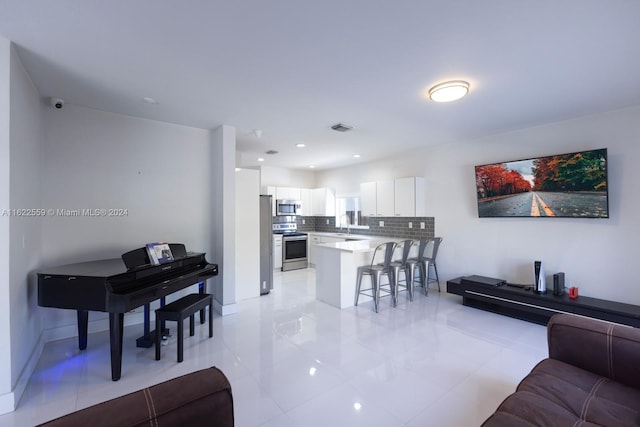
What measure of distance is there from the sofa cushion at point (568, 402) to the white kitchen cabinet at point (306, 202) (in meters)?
6.26

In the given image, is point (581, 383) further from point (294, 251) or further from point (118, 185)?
point (294, 251)

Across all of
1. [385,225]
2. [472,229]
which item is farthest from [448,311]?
[385,225]

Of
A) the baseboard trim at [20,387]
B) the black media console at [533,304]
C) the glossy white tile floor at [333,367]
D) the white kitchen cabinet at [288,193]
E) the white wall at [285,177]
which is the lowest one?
the glossy white tile floor at [333,367]

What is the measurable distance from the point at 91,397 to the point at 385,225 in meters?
5.32

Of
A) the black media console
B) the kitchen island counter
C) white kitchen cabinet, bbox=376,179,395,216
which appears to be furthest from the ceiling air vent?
the black media console

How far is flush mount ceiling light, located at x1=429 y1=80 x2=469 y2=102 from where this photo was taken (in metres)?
2.65

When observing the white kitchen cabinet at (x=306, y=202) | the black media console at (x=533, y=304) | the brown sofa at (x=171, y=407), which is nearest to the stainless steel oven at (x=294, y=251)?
the white kitchen cabinet at (x=306, y=202)

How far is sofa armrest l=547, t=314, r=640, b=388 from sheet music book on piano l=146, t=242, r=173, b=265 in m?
3.40

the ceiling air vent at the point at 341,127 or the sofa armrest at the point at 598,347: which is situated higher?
the ceiling air vent at the point at 341,127

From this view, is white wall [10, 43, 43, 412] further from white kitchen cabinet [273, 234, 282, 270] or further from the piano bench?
white kitchen cabinet [273, 234, 282, 270]

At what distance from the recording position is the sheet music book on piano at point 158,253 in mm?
2904

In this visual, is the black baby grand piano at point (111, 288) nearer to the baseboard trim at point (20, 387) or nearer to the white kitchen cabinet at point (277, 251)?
the baseboard trim at point (20, 387)

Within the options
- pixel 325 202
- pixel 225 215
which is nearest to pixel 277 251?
pixel 325 202

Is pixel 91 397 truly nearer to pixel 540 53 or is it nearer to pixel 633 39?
pixel 540 53
